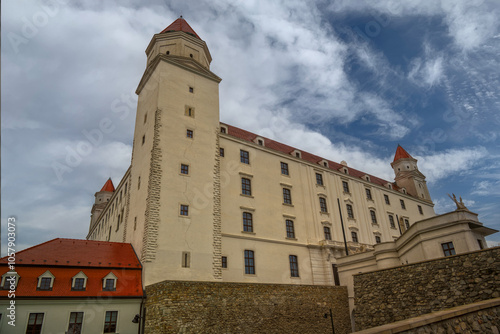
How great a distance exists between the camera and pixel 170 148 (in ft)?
72.8

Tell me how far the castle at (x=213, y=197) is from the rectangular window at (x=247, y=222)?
A: 0.08 meters

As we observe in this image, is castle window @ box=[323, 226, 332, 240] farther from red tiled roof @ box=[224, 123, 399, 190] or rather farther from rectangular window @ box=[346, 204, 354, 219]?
red tiled roof @ box=[224, 123, 399, 190]

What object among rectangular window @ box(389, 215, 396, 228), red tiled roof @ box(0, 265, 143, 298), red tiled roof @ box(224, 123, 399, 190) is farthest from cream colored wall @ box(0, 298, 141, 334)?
rectangular window @ box(389, 215, 396, 228)

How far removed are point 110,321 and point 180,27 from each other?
2299 centimetres

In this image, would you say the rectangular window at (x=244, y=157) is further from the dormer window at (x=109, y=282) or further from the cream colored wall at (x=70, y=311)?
the cream colored wall at (x=70, y=311)

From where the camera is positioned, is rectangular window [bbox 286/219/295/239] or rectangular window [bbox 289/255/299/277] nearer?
rectangular window [bbox 289/255/299/277]

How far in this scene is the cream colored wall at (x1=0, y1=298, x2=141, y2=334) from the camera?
14.4 m

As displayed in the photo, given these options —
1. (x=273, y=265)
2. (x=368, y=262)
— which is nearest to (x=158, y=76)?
(x=273, y=265)

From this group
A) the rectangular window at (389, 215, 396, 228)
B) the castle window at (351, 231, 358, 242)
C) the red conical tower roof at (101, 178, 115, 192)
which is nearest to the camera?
the castle window at (351, 231, 358, 242)

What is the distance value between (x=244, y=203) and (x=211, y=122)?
6686mm

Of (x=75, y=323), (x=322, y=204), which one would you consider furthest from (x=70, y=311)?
(x=322, y=204)

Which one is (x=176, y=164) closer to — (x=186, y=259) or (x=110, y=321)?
(x=186, y=259)

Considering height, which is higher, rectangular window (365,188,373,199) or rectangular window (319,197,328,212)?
rectangular window (365,188,373,199)

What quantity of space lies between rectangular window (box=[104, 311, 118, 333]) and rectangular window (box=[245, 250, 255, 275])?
905 cm
